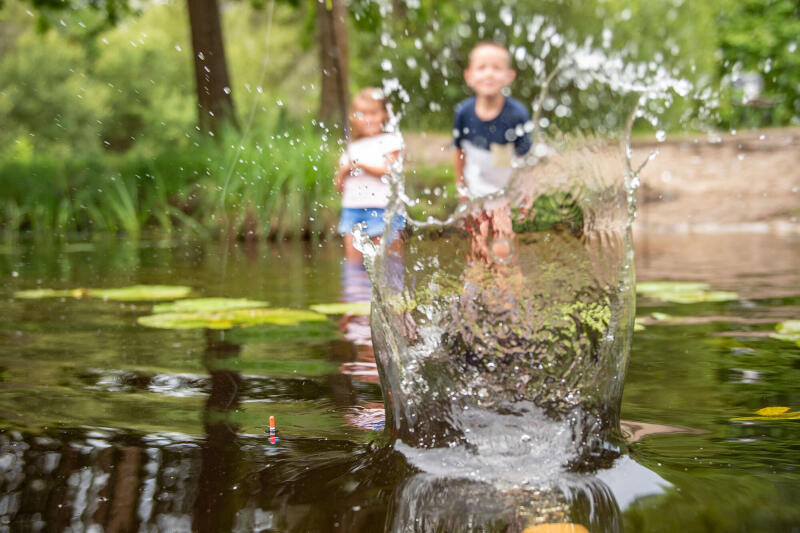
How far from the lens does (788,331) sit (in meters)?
3.19

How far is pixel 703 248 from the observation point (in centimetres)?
717

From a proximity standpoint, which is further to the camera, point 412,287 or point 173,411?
point 412,287

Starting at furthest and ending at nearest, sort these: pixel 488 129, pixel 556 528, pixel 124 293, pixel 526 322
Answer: pixel 488 129, pixel 124 293, pixel 526 322, pixel 556 528

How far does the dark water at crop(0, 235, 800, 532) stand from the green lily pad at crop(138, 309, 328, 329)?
0.36 ft

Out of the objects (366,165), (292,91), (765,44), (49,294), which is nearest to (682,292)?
(366,165)

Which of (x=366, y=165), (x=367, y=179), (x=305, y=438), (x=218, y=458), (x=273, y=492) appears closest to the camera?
(x=273, y=492)

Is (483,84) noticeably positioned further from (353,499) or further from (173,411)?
(353,499)

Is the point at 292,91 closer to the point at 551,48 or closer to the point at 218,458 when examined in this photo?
the point at 551,48

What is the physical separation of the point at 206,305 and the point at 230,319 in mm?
371

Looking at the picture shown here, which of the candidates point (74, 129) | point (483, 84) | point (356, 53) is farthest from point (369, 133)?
point (74, 129)

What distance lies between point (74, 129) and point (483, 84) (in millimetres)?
29661

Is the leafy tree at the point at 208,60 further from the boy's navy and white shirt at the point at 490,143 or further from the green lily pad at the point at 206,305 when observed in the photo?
the green lily pad at the point at 206,305

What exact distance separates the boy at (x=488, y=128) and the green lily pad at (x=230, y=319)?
117 centimetres

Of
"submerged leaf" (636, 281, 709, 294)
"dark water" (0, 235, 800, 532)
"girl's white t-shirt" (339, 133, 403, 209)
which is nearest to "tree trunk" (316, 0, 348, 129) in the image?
"girl's white t-shirt" (339, 133, 403, 209)
